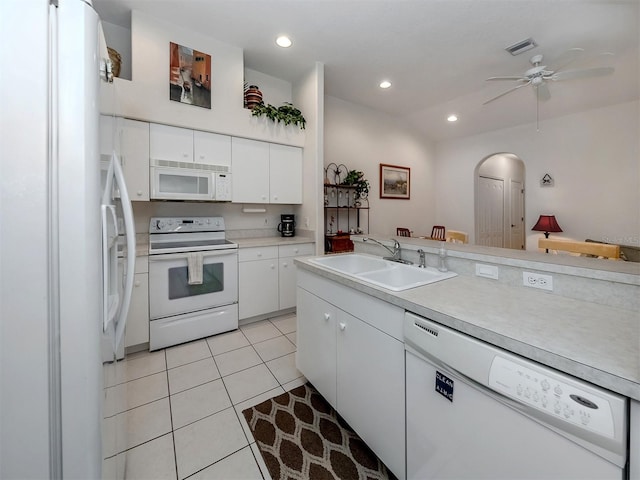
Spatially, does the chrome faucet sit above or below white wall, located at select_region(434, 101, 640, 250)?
below

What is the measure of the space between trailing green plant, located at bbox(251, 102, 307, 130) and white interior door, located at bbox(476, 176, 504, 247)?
410cm

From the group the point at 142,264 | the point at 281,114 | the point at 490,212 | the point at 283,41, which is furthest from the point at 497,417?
the point at 490,212

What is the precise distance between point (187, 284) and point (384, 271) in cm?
184

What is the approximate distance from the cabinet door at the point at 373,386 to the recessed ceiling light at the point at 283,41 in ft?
9.00

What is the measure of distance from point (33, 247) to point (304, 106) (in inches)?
129

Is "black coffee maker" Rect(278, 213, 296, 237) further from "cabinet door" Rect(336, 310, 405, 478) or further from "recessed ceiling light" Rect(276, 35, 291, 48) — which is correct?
"cabinet door" Rect(336, 310, 405, 478)

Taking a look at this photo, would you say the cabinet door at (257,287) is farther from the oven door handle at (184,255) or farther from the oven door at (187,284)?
the oven door handle at (184,255)

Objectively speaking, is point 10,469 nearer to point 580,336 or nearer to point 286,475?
point 286,475

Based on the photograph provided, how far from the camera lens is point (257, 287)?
9.52 ft

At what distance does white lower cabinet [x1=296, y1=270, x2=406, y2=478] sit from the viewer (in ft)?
3.76

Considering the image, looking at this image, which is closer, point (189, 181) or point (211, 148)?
point (189, 181)

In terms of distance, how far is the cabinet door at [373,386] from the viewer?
3.74 feet

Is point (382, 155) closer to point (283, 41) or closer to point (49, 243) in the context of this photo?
point (283, 41)

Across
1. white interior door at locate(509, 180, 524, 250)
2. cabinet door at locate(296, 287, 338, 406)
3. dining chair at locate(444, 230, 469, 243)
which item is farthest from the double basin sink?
white interior door at locate(509, 180, 524, 250)
